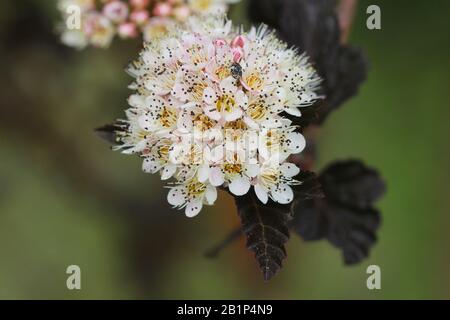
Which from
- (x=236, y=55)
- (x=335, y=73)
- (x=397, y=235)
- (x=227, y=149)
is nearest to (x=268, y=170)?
(x=227, y=149)

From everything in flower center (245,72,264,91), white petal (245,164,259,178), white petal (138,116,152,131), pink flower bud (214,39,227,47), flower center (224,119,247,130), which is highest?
pink flower bud (214,39,227,47)

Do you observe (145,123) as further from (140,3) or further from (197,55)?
(140,3)

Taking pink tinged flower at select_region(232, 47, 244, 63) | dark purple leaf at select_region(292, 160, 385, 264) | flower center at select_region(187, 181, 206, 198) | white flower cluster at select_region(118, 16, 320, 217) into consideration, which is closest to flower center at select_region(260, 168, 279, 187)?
white flower cluster at select_region(118, 16, 320, 217)

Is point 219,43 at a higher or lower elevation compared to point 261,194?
higher

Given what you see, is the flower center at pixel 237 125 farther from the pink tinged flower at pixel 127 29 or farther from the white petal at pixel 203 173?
the pink tinged flower at pixel 127 29

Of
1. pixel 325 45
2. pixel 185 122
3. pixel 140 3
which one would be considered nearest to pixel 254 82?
pixel 185 122

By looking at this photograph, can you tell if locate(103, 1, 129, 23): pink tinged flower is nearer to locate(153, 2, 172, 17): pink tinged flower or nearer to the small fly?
locate(153, 2, 172, 17): pink tinged flower

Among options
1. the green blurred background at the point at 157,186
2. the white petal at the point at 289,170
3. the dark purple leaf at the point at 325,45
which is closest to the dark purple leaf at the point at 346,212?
the dark purple leaf at the point at 325,45
